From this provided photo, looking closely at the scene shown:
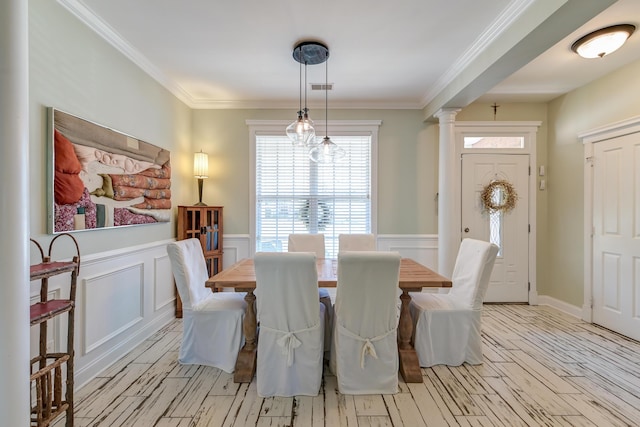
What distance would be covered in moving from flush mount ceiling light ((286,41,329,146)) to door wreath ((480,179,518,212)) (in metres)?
2.58

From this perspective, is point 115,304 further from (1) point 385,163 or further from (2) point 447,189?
(2) point 447,189

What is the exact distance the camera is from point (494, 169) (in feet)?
12.5

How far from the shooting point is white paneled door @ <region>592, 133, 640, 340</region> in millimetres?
2816

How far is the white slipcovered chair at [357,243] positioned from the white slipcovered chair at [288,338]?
1.30 meters

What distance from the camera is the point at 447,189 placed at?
3.41 m

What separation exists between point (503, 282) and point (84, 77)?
4.91 m

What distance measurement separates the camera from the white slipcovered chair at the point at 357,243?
3164mm

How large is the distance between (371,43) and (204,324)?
2698 mm

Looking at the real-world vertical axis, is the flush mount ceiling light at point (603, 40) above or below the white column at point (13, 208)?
above

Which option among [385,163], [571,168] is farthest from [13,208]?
[571,168]

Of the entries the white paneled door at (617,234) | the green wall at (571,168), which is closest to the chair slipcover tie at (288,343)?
the white paneled door at (617,234)

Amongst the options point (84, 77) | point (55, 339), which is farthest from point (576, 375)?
point (84, 77)

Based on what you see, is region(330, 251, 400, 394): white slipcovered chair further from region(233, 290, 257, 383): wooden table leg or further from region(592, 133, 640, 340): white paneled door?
region(592, 133, 640, 340): white paneled door

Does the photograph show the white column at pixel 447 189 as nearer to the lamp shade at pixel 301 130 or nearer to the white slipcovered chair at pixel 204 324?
the lamp shade at pixel 301 130
